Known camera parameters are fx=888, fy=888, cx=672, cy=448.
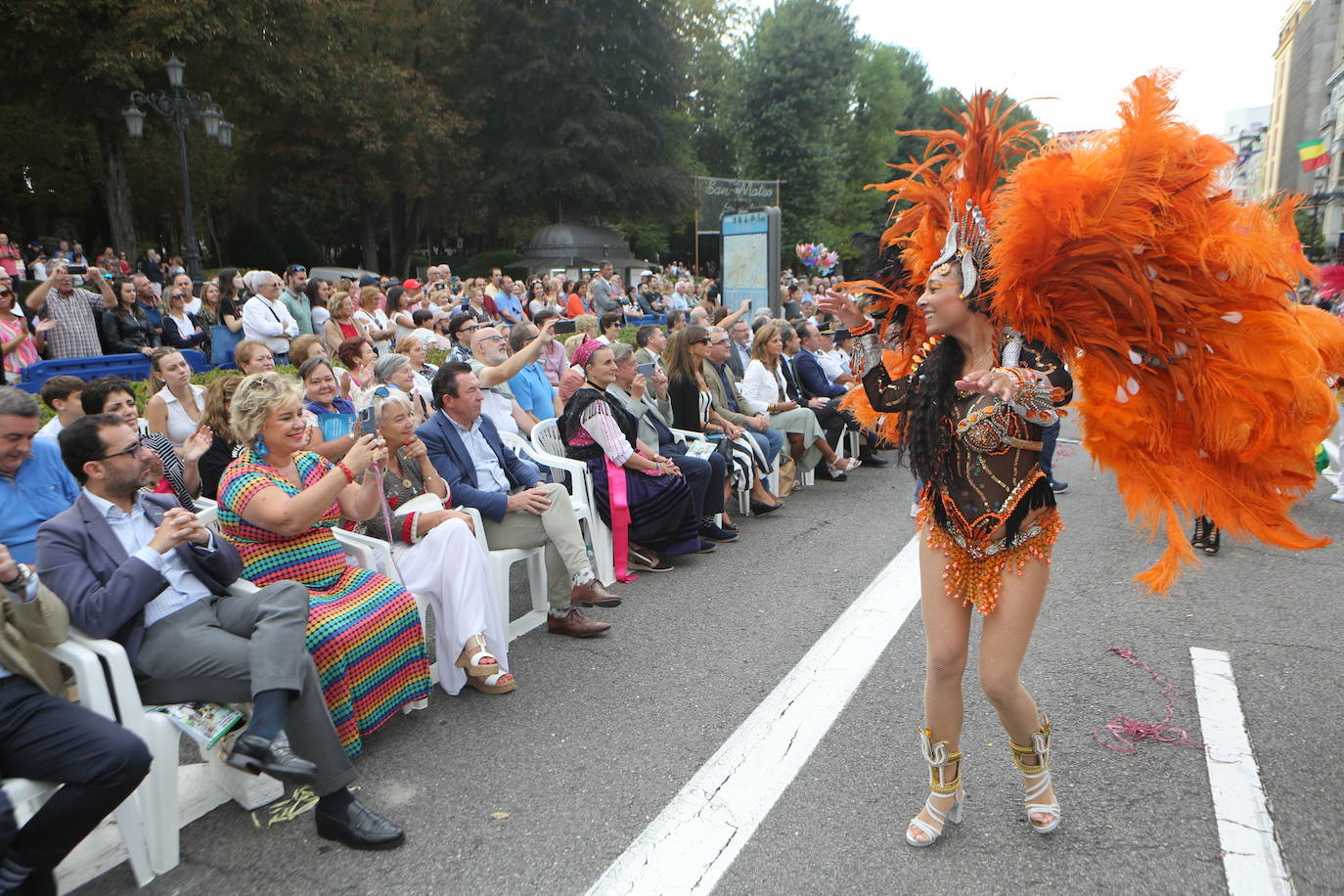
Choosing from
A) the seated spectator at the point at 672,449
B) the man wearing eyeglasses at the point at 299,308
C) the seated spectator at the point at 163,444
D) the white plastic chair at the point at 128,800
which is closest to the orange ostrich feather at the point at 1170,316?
the white plastic chair at the point at 128,800

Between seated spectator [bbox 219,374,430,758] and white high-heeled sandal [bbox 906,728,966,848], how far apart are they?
196 centimetres

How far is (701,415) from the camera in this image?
274 inches

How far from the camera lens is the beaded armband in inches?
93.0

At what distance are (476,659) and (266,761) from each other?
1134mm

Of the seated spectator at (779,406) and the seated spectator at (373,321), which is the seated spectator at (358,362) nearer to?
the seated spectator at (373,321)

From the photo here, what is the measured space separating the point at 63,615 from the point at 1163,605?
4.93m

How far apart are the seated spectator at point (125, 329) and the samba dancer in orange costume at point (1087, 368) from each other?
901 centimetres

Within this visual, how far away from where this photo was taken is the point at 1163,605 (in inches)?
187

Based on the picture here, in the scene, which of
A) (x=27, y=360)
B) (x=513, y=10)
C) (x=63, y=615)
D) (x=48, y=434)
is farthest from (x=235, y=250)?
(x=63, y=615)

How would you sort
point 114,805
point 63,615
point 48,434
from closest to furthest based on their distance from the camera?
point 114,805 → point 63,615 → point 48,434

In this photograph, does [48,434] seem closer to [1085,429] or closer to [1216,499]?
[1085,429]

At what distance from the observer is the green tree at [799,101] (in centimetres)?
3391

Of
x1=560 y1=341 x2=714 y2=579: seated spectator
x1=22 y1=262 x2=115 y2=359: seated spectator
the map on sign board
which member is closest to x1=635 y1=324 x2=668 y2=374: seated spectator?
x1=560 y1=341 x2=714 y2=579: seated spectator

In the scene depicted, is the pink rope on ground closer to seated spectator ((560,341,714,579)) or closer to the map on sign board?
seated spectator ((560,341,714,579))
